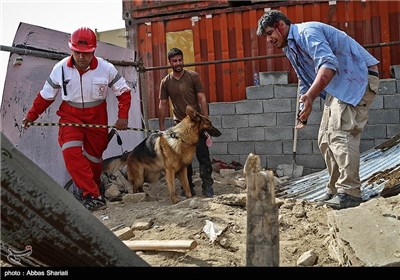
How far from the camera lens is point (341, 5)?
8.11m

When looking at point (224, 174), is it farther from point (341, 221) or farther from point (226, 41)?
point (341, 221)

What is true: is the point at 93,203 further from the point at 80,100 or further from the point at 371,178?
the point at 371,178

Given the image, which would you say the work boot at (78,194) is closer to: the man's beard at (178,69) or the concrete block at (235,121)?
the man's beard at (178,69)

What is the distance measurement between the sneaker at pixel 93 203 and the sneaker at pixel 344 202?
2.41 meters

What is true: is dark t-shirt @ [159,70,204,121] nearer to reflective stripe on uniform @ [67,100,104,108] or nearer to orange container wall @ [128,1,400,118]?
reflective stripe on uniform @ [67,100,104,108]

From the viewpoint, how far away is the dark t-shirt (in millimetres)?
6344

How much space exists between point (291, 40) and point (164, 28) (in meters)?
5.28

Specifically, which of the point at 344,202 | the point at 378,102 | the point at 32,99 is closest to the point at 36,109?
the point at 32,99

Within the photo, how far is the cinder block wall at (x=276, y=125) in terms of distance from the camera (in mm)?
7383

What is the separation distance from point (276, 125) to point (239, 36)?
1710 millimetres

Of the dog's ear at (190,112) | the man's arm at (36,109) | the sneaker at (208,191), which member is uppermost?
the man's arm at (36,109)

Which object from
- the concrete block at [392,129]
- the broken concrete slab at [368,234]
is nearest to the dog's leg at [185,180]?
the broken concrete slab at [368,234]

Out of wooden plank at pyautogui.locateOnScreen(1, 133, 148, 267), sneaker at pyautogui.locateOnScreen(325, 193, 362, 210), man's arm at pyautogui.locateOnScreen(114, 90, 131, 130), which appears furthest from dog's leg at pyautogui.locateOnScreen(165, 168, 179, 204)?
wooden plank at pyautogui.locateOnScreen(1, 133, 148, 267)
